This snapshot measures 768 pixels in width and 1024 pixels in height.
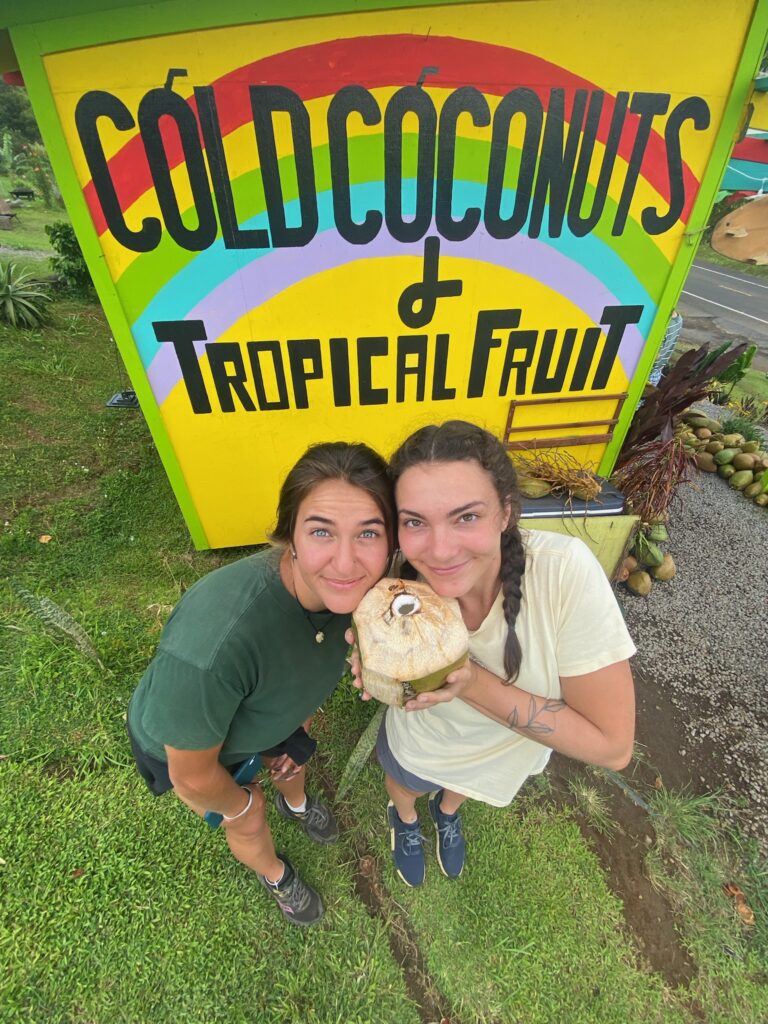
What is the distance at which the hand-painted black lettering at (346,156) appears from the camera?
2.06 m

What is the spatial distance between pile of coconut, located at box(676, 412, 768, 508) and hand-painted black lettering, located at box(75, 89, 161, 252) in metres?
4.49

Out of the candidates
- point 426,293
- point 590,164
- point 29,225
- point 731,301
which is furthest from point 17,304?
point 731,301

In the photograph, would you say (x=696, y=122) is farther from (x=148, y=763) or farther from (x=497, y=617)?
(x=148, y=763)

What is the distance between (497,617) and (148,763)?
1.23 metres

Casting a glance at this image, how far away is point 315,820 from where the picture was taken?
2.22 metres

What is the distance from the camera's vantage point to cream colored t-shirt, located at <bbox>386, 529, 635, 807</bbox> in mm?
1229

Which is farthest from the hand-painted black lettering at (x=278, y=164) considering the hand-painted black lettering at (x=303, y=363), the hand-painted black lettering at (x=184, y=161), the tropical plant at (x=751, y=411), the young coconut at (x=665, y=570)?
the tropical plant at (x=751, y=411)

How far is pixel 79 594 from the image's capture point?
318 cm

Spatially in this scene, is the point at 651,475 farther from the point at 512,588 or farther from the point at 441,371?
the point at 512,588

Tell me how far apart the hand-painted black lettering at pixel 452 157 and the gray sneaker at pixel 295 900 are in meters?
3.04

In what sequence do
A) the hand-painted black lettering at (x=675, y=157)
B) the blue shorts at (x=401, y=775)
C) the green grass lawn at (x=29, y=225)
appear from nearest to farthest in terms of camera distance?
the blue shorts at (x=401, y=775) → the hand-painted black lettering at (x=675, y=157) → the green grass lawn at (x=29, y=225)

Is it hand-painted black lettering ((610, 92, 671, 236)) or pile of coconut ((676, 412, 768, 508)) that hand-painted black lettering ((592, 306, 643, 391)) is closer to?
hand-painted black lettering ((610, 92, 671, 236))

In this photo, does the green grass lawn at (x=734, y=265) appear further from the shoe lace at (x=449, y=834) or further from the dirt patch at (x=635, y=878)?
the shoe lace at (x=449, y=834)

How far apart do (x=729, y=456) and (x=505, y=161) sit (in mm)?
4054
